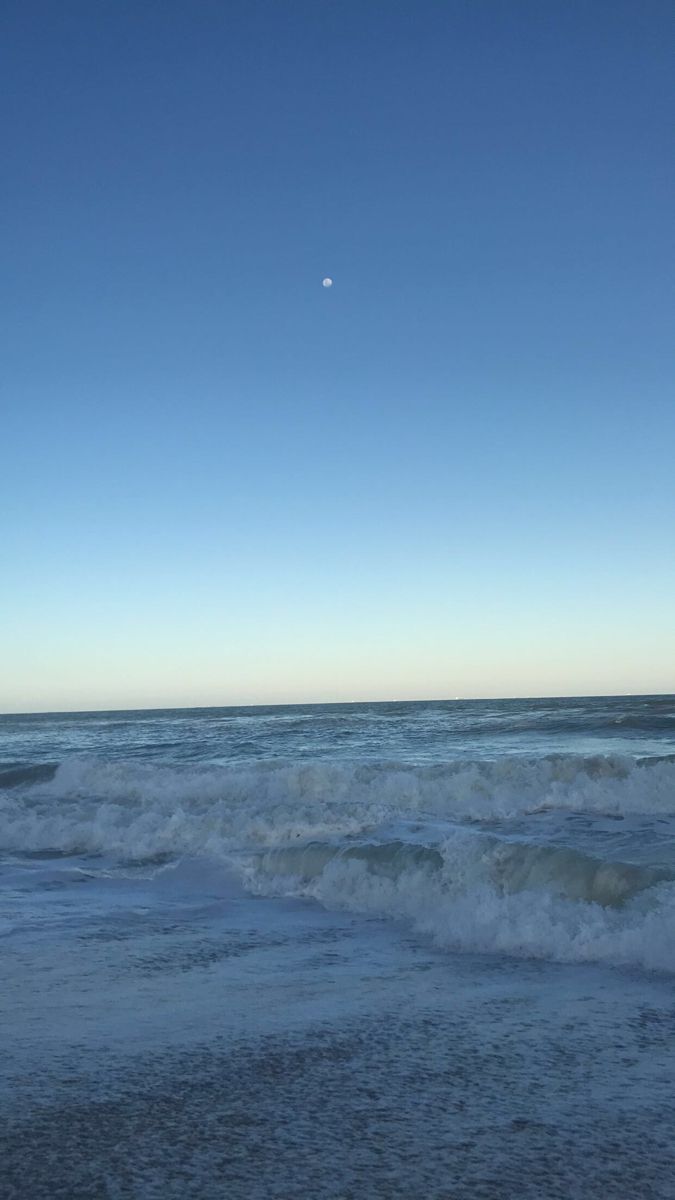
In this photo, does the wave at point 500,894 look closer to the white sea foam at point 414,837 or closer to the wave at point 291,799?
the white sea foam at point 414,837

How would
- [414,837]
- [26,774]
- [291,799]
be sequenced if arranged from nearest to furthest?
[414,837] < [291,799] < [26,774]

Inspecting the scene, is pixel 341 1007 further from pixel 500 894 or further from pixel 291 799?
pixel 291 799

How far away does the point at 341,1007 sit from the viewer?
434 centimetres

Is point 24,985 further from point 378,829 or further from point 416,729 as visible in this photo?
point 416,729

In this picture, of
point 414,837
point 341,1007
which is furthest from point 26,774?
point 341,1007

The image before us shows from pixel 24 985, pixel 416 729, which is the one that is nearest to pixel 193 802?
pixel 24 985

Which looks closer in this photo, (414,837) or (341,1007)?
(341,1007)

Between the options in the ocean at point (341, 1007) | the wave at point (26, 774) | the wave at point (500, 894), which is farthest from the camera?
the wave at point (26, 774)

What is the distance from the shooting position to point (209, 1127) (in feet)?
9.61

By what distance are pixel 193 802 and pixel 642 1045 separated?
11173 millimetres

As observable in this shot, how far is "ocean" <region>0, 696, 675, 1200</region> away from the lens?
267 centimetres

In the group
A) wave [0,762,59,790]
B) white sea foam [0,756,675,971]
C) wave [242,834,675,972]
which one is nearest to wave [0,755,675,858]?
white sea foam [0,756,675,971]

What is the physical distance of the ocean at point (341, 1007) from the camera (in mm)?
2668

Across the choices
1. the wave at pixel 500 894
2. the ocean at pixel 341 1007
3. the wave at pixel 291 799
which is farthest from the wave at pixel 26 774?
the wave at pixel 500 894
